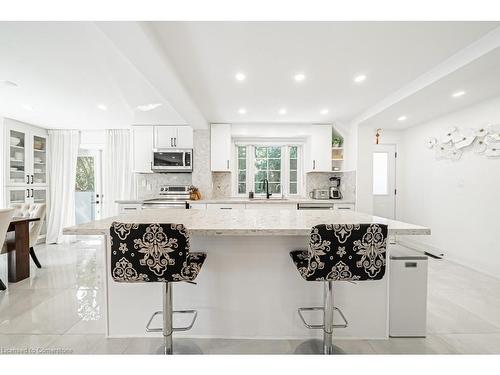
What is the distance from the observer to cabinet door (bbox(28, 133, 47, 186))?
4738mm

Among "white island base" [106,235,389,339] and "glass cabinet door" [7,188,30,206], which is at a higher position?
"glass cabinet door" [7,188,30,206]

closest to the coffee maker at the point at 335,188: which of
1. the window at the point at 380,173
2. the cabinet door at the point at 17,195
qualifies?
the window at the point at 380,173

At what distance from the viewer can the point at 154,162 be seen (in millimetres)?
4457

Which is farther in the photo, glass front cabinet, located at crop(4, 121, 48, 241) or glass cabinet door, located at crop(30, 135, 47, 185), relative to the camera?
glass cabinet door, located at crop(30, 135, 47, 185)

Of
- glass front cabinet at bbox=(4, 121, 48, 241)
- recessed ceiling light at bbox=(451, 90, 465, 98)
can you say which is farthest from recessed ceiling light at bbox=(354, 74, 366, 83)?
glass front cabinet at bbox=(4, 121, 48, 241)

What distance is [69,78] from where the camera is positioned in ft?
8.94

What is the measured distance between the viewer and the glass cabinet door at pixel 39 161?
484 centimetres

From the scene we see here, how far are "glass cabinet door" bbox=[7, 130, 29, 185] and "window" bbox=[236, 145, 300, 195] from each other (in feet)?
13.2

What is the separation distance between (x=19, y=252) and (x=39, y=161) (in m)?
2.74

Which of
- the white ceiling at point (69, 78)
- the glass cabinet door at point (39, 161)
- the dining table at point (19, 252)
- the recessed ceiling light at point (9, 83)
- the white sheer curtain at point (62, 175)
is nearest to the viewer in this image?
the white ceiling at point (69, 78)

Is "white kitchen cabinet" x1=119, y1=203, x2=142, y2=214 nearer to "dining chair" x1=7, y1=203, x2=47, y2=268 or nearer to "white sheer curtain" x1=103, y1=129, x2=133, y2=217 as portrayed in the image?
"white sheer curtain" x1=103, y1=129, x2=133, y2=217

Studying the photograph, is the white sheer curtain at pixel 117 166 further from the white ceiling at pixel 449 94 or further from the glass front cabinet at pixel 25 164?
the white ceiling at pixel 449 94

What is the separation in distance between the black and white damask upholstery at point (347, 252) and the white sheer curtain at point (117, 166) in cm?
467
